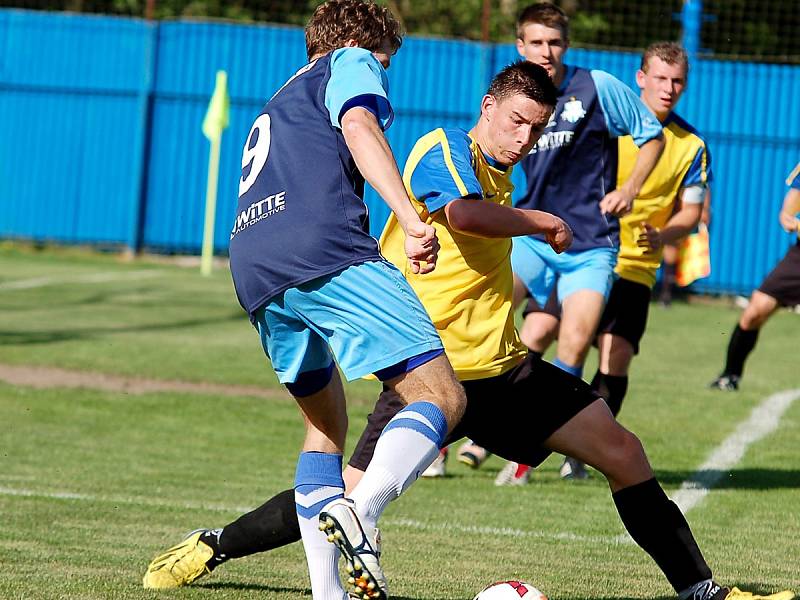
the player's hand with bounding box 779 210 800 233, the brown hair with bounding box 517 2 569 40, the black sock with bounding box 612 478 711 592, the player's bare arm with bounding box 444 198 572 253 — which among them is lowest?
the black sock with bounding box 612 478 711 592

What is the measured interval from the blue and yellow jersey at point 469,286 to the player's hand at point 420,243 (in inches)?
27.6

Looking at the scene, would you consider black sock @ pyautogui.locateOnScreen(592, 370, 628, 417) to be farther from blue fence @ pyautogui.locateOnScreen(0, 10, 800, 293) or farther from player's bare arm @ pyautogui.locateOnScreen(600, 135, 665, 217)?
blue fence @ pyautogui.locateOnScreen(0, 10, 800, 293)

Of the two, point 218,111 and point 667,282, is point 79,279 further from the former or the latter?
point 667,282

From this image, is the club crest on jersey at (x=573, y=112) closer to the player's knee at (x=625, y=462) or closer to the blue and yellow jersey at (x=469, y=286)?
the blue and yellow jersey at (x=469, y=286)

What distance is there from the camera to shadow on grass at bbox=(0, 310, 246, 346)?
12127mm

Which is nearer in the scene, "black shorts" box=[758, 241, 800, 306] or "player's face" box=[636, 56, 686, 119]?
"player's face" box=[636, 56, 686, 119]

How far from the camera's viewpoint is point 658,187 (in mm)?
7879

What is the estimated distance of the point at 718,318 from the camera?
→ 1733 cm

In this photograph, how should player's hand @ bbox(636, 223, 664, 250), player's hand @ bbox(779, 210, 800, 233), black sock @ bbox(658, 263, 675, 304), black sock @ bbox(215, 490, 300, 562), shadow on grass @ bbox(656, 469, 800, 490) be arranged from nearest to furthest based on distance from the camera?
black sock @ bbox(215, 490, 300, 562) → player's hand @ bbox(636, 223, 664, 250) → shadow on grass @ bbox(656, 469, 800, 490) → player's hand @ bbox(779, 210, 800, 233) → black sock @ bbox(658, 263, 675, 304)

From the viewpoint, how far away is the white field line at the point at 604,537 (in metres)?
6.11

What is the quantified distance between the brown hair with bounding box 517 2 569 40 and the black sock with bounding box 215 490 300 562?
3217 mm

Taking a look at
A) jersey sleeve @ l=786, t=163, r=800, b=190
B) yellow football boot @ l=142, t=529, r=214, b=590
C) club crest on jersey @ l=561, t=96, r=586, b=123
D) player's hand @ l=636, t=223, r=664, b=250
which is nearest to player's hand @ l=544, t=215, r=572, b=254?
yellow football boot @ l=142, t=529, r=214, b=590

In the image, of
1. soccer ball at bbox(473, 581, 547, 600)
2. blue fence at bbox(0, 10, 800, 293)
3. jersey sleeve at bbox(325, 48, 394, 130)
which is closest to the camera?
jersey sleeve at bbox(325, 48, 394, 130)

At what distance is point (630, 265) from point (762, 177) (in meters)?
12.2
